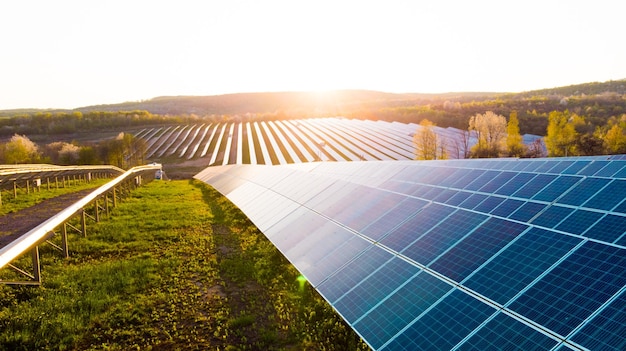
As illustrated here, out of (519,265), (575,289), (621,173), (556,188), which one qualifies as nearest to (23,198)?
(519,265)

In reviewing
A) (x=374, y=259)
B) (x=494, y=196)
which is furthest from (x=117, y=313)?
(x=494, y=196)

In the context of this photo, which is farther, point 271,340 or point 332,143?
point 332,143

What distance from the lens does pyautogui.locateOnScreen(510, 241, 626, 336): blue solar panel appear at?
6.59 meters

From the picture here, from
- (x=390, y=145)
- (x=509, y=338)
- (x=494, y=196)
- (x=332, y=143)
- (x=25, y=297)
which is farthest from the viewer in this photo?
(x=332, y=143)

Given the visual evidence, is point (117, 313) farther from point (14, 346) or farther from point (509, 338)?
point (509, 338)

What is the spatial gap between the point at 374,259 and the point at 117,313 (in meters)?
8.53

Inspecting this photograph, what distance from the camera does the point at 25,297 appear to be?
1388 cm

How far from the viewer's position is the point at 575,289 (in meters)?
7.12

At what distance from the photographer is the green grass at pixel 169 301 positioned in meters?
11.4

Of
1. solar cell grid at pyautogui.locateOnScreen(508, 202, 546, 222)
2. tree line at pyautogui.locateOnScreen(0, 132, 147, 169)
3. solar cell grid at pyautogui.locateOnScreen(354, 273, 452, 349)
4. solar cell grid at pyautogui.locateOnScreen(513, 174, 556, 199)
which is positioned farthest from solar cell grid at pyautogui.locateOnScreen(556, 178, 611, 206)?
tree line at pyautogui.locateOnScreen(0, 132, 147, 169)

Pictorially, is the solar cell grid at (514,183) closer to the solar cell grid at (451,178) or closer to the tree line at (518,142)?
the solar cell grid at (451,178)

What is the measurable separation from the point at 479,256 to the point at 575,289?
7.56 feet

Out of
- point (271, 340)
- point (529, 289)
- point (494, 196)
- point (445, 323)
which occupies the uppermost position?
point (494, 196)

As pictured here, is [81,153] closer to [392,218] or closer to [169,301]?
[169,301]
